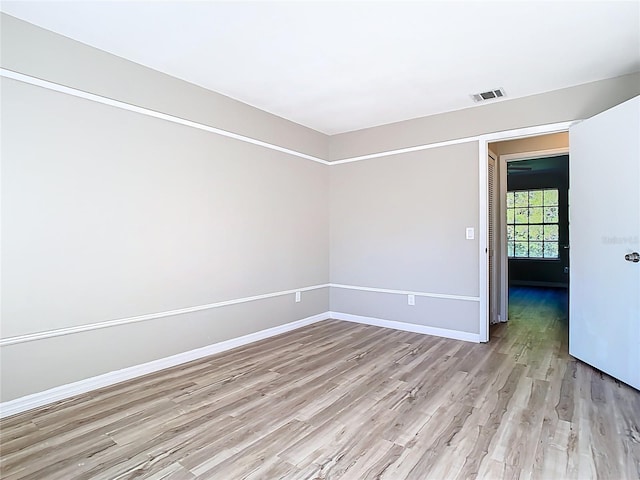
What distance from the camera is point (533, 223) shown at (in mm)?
8359

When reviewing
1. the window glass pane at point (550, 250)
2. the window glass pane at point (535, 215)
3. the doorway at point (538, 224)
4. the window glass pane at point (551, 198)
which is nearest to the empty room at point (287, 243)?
the doorway at point (538, 224)

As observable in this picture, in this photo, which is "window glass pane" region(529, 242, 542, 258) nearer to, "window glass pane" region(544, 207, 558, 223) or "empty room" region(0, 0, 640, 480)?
"window glass pane" region(544, 207, 558, 223)

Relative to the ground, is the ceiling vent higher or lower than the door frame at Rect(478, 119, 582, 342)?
higher

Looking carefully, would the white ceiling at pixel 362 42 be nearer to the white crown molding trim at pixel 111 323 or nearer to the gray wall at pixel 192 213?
the gray wall at pixel 192 213

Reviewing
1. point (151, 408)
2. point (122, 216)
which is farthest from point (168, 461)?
point (122, 216)

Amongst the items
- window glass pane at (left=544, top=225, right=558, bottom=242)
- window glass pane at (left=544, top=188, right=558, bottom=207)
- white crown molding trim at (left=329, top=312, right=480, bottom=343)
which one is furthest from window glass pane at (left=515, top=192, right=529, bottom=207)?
white crown molding trim at (left=329, top=312, right=480, bottom=343)

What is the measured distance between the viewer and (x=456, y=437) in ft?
6.74

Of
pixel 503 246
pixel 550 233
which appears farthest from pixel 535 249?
pixel 503 246

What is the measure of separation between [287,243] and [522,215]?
6612mm

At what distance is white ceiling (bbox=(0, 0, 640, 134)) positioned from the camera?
7.39ft

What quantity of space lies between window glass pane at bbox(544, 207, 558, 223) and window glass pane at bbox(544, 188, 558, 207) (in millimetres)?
90

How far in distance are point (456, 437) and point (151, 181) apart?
2894 mm

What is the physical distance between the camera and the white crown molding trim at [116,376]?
2350 mm

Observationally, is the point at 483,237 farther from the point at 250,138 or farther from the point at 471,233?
the point at 250,138
